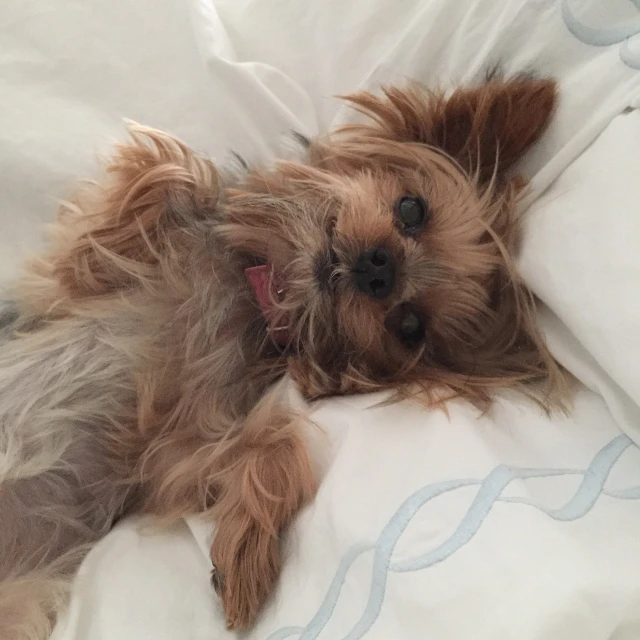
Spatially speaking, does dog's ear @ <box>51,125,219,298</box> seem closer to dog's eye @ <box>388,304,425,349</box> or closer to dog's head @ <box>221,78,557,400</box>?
dog's head @ <box>221,78,557,400</box>

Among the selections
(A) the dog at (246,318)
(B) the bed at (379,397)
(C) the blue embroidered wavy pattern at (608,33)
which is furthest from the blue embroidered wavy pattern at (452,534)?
(C) the blue embroidered wavy pattern at (608,33)

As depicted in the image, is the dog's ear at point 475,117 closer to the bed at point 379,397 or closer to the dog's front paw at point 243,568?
the bed at point 379,397

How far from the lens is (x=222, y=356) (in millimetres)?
1254

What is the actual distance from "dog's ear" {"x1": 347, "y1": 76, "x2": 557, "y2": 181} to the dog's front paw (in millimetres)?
766

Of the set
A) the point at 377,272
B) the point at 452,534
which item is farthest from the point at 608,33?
the point at 452,534

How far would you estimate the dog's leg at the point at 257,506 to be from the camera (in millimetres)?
996

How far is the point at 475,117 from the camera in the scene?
3.83 feet

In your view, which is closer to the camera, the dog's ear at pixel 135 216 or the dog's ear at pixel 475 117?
the dog's ear at pixel 475 117

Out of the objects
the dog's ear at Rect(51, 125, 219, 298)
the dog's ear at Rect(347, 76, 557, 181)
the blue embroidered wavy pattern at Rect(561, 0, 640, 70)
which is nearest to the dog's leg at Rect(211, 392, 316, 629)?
the dog's ear at Rect(51, 125, 219, 298)

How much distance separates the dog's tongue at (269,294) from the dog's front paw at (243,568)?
38 cm

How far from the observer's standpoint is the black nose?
1.15m

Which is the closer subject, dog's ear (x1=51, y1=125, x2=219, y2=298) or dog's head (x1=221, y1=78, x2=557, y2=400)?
dog's head (x1=221, y1=78, x2=557, y2=400)

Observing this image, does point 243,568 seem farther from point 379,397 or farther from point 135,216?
point 135,216

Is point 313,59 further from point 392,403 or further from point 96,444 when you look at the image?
point 96,444
